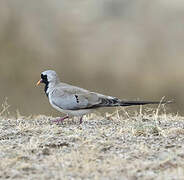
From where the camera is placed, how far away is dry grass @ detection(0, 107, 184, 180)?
5.18m

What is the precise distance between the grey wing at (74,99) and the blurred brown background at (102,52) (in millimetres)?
6063

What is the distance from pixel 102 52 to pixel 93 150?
42.0ft

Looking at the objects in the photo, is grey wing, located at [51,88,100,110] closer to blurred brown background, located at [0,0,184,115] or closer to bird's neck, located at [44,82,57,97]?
bird's neck, located at [44,82,57,97]

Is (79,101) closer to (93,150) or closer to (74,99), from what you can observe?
(74,99)

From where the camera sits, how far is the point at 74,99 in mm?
7422

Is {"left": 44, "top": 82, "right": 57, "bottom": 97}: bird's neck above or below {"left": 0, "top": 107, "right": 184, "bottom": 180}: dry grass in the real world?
above

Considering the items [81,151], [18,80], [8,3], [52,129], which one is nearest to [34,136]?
[52,129]

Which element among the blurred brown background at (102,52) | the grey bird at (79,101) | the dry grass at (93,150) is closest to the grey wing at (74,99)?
the grey bird at (79,101)

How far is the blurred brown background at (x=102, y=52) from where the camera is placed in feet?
51.5

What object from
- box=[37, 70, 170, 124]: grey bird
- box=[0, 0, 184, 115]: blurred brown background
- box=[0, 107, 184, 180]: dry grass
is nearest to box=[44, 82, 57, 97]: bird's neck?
box=[37, 70, 170, 124]: grey bird

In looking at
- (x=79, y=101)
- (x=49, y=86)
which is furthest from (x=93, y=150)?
(x=49, y=86)

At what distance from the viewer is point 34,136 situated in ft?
21.5

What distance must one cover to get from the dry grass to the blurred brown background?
6744 mm

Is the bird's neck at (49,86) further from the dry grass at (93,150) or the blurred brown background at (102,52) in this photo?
the blurred brown background at (102,52)
